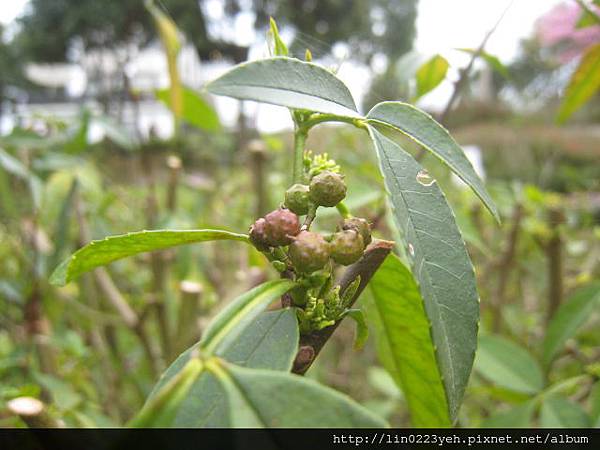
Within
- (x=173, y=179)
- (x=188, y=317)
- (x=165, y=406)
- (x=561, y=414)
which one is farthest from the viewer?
(x=173, y=179)

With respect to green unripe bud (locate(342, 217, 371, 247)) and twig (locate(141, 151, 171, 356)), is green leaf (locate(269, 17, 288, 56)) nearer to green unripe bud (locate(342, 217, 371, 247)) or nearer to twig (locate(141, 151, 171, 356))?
green unripe bud (locate(342, 217, 371, 247))

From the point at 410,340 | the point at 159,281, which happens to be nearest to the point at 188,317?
the point at 159,281

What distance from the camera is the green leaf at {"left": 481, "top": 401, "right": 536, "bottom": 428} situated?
0.64 metres

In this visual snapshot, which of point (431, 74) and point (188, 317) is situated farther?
point (188, 317)

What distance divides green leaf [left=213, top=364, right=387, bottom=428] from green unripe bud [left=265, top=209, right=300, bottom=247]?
98 mm

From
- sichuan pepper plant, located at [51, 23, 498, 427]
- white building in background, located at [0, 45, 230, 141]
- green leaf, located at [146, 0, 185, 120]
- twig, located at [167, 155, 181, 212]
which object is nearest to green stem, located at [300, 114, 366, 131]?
sichuan pepper plant, located at [51, 23, 498, 427]

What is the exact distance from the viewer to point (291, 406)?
0.26 m

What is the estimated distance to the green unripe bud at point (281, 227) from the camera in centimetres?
35

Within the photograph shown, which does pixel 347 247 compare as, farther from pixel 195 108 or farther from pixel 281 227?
pixel 195 108

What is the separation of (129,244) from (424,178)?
19 cm

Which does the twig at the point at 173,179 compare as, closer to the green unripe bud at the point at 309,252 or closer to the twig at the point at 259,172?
the twig at the point at 259,172

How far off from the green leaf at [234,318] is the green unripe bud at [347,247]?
1.4 inches

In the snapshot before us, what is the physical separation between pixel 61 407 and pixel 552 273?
86cm

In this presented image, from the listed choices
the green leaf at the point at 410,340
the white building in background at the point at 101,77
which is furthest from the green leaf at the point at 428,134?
the white building in background at the point at 101,77
